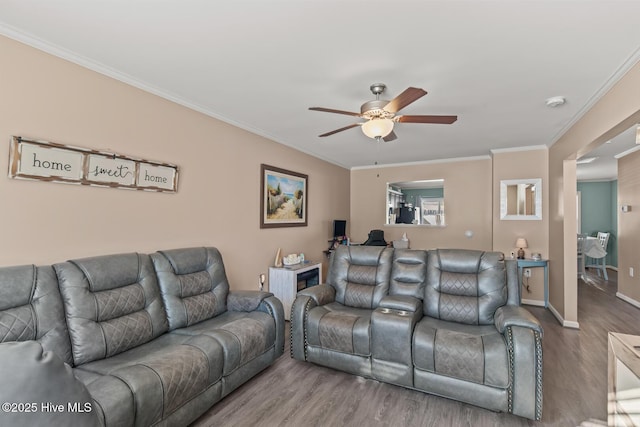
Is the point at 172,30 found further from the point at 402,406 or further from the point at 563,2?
the point at 402,406

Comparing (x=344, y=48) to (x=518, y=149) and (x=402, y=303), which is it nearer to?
(x=402, y=303)

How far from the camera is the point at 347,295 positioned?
318 cm

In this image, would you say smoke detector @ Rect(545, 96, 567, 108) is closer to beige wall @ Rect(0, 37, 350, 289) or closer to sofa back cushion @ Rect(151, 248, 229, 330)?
beige wall @ Rect(0, 37, 350, 289)

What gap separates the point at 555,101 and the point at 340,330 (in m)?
3.01

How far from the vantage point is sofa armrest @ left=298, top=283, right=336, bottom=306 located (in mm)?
3002

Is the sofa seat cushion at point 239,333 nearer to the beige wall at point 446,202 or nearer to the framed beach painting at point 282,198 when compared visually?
the framed beach painting at point 282,198

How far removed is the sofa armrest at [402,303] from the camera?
8.61 ft

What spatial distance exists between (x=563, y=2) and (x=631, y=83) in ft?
3.91

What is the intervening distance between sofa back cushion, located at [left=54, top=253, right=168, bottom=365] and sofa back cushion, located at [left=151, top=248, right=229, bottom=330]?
9 centimetres

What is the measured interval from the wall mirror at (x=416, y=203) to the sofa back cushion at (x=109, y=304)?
4907 millimetres

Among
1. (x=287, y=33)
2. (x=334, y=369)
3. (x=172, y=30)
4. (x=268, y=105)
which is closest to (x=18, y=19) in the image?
(x=172, y=30)

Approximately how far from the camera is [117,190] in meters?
2.53

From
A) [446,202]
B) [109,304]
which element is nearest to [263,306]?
[109,304]

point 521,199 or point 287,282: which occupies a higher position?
point 521,199
